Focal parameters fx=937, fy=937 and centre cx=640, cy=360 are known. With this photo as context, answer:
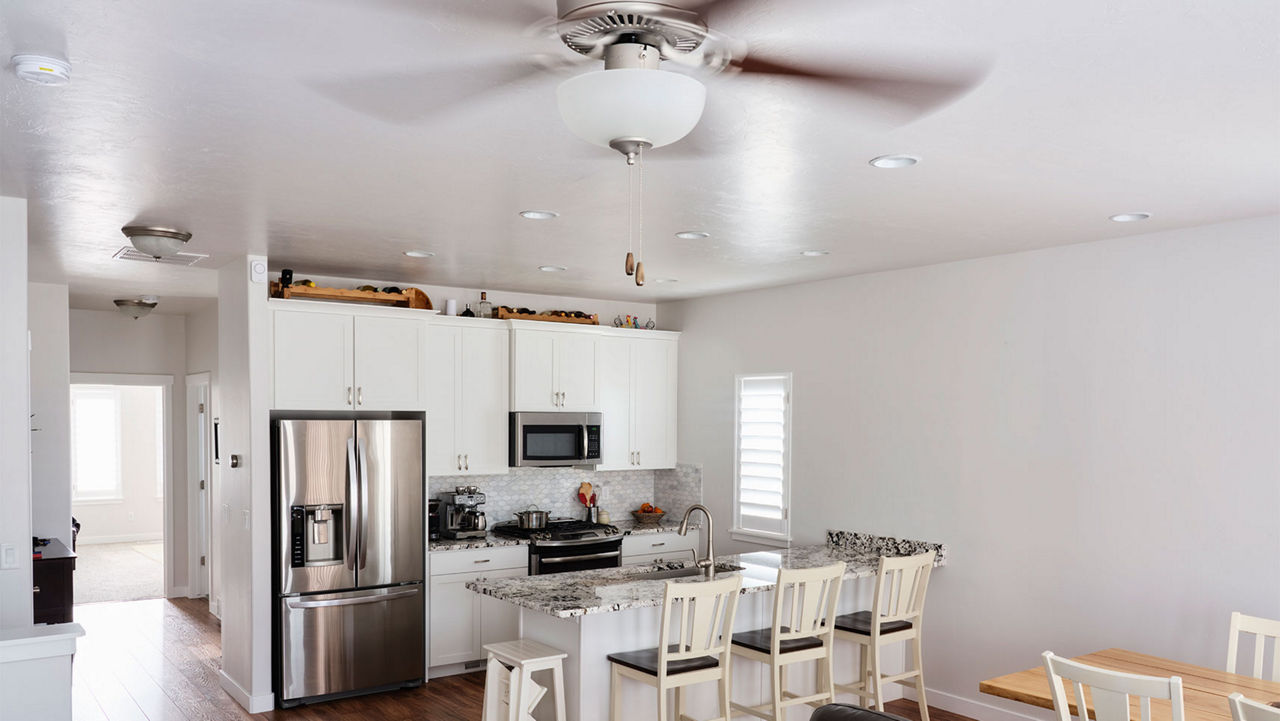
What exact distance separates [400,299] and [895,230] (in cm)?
316

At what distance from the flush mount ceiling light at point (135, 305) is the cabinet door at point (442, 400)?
276 centimetres

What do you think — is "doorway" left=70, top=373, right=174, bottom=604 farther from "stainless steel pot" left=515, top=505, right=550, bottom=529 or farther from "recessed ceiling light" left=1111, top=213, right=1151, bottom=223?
"recessed ceiling light" left=1111, top=213, right=1151, bottom=223

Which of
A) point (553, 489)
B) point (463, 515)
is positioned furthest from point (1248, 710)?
point (553, 489)

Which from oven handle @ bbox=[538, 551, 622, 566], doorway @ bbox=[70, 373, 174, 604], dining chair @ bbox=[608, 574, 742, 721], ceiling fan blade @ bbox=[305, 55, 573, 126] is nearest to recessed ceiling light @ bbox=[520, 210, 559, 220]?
ceiling fan blade @ bbox=[305, 55, 573, 126]

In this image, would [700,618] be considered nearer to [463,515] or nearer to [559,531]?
[559,531]

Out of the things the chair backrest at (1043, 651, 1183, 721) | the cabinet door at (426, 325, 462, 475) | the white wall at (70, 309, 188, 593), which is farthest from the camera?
the white wall at (70, 309, 188, 593)

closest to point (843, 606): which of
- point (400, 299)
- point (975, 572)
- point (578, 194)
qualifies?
point (975, 572)

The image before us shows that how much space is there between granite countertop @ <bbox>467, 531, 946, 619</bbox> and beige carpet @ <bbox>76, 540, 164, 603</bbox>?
572cm

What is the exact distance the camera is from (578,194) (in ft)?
12.2

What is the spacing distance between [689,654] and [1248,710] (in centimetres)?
199

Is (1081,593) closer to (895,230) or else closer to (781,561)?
(781,561)

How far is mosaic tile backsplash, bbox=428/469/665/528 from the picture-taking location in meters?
6.81

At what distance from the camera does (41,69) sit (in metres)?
2.24

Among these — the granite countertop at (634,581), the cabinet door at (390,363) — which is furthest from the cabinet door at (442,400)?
the granite countertop at (634,581)
